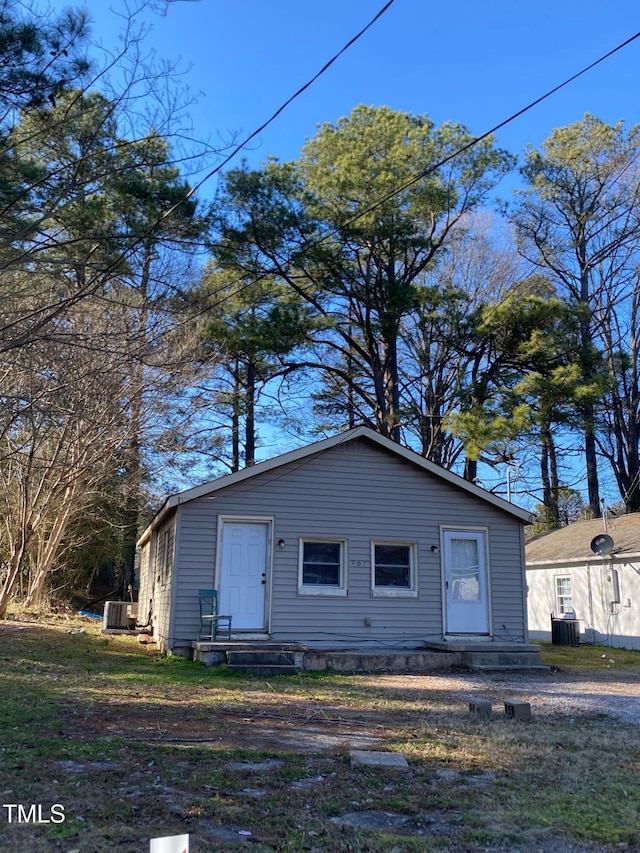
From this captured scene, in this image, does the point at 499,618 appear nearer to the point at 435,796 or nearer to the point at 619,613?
the point at 619,613

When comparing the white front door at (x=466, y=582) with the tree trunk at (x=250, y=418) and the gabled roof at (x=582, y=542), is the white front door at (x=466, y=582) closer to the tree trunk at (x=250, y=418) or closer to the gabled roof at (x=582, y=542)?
the gabled roof at (x=582, y=542)

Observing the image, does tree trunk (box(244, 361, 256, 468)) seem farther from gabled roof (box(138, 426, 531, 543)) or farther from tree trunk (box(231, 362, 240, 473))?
gabled roof (box(138, 426, 531, 543))

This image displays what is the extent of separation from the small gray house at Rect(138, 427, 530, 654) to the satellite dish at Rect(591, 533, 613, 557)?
5.15 metres

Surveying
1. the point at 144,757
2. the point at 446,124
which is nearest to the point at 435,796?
the point at 144,757

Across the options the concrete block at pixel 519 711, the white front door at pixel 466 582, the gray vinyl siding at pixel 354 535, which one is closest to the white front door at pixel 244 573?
the gray vinyl siding at pixel 354 535

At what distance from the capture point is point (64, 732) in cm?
579

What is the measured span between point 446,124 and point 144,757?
2076 cm

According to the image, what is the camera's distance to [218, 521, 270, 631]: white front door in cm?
1188

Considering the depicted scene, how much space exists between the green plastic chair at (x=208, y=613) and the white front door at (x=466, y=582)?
4158mm

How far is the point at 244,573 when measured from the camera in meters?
12.0

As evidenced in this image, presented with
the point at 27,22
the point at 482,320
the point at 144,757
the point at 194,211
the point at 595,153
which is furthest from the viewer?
the point at 595,153

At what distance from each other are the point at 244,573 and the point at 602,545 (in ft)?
33.0

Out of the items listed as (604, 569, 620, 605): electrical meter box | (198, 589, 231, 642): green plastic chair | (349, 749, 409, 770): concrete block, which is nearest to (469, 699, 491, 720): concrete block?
(349, 749, 409, 770): concrete block

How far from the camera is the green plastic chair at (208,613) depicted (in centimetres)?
1148
